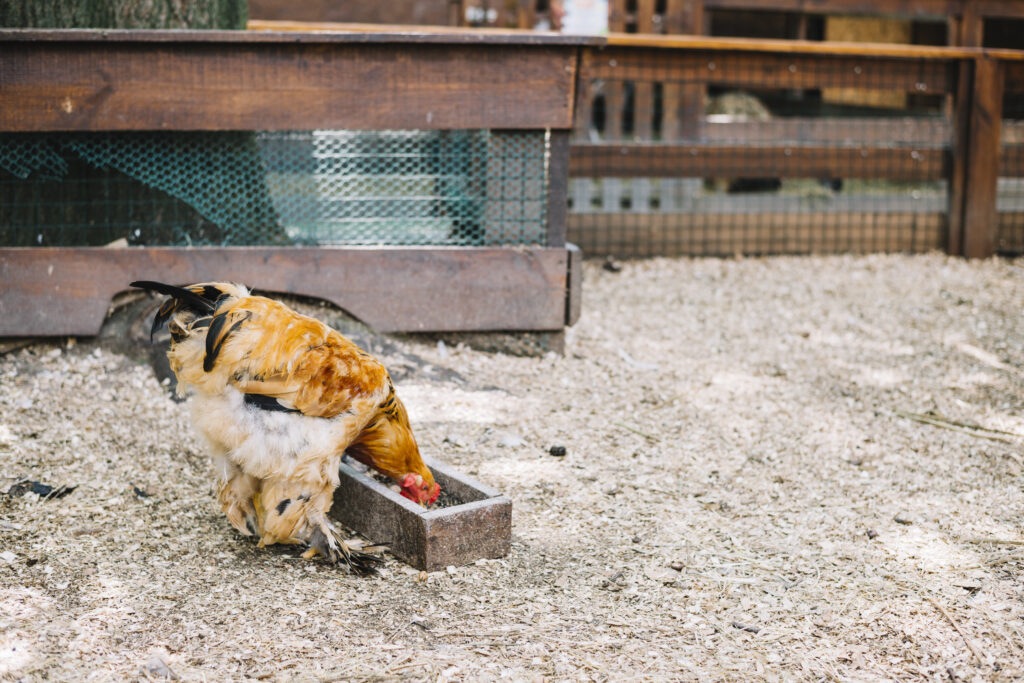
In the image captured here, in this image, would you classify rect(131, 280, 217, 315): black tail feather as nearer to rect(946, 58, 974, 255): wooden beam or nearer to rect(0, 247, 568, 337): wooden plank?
rect(0, 247, 568, 337): wooden plank

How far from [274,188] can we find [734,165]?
11.1 feet

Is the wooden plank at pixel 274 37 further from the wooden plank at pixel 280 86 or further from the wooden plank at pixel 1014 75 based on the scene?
the wooden plank at pixel 1014 75

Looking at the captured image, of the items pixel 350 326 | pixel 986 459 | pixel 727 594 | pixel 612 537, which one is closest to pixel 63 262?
pixel 350 326

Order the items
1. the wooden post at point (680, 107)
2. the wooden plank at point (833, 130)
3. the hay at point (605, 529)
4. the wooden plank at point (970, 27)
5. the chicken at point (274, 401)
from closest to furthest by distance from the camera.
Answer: the hay at point (605, 529) < the chicken at point (274, 401) < the wooden post at point (680, 107) < the wooden plank at point (833, 130) < the wooden plank at point (970, 27)

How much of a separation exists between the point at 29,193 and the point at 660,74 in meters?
3.94

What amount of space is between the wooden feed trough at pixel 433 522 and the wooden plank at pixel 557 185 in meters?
1.63

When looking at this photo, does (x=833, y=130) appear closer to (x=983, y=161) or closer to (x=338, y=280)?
(x=983, y=161)

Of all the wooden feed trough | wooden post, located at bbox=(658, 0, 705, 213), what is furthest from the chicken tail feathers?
wooden post, located at bbox=(658, 0, 705, 213)

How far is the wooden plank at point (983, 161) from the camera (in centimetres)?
626

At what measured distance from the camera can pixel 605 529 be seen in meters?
2.88

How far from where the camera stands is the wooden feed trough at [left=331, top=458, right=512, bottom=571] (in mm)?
2555

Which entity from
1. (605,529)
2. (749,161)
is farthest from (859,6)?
(605,529)

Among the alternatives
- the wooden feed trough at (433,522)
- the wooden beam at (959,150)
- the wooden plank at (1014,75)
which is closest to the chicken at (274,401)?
the wooden feed trough at (433,522)

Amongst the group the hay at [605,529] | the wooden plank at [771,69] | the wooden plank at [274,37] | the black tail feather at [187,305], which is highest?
the wooden plank at [771,69]
